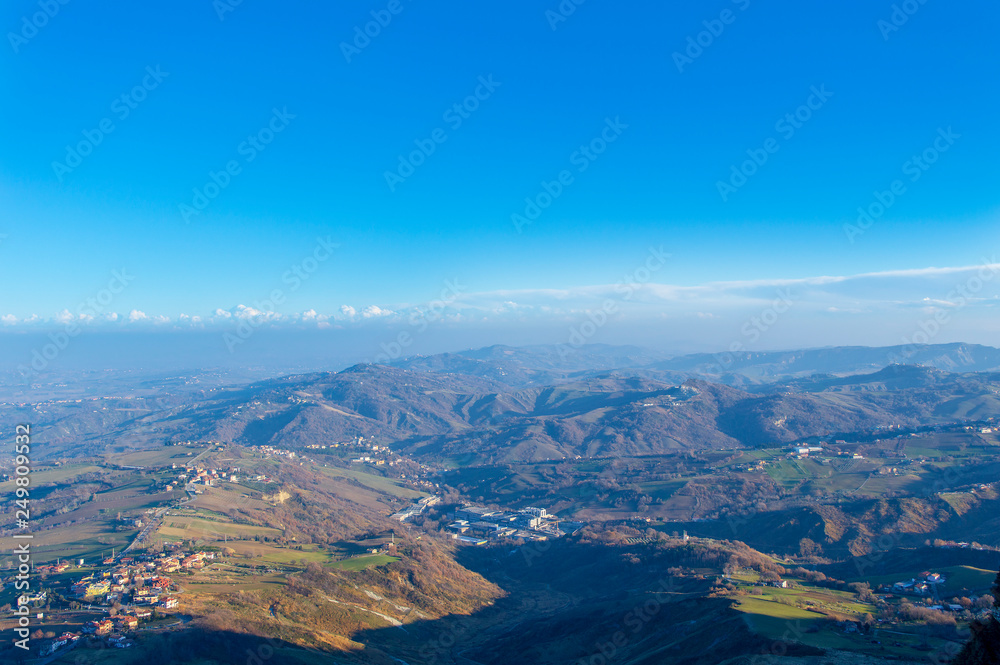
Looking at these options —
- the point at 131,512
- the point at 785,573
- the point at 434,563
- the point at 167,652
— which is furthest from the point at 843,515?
the point at 131,512

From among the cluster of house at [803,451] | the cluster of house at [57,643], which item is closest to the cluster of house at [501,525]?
the cluster of house at [803,451]

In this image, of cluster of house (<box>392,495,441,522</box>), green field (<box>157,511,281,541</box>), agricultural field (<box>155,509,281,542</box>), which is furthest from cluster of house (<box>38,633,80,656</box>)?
cluster of house (<box>392,495,441,522</box>)

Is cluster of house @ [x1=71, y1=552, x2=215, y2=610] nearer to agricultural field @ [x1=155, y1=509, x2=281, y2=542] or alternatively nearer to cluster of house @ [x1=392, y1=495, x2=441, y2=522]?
agricultural field @ [x1=155, y1=509, x2=281, y2=542]

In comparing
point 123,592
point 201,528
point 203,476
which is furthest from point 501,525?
point 123,592

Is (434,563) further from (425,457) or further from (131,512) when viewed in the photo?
(425,457)

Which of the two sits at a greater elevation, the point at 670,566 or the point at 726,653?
the point at 726,653

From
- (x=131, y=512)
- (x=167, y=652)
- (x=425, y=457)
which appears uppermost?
(x=167, y=652)
